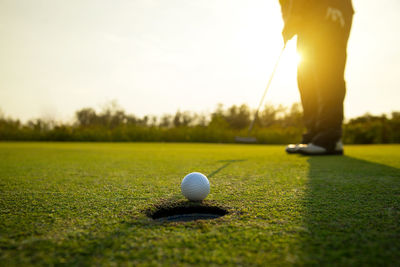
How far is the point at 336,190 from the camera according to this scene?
2.31m

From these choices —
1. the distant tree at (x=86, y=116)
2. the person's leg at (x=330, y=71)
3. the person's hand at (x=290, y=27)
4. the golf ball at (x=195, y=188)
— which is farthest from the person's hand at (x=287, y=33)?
the distant tree at (x=86, y=116)

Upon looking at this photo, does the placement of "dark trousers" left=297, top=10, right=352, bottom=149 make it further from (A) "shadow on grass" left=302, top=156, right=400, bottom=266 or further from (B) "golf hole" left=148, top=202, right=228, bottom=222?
(B) "golf hole" left=148, top=202, right=228, bottom=222

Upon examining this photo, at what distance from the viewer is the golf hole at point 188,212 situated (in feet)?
5.92

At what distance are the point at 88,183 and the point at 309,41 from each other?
501 cm

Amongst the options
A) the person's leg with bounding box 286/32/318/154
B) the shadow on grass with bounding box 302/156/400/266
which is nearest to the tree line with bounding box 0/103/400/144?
the person's leg with bounding box 286/32/318/154

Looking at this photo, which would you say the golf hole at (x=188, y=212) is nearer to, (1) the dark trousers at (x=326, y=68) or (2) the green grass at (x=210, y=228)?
(2) the green grass at (x=210, y=228)

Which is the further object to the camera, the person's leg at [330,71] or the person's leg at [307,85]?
the person's leg at [307,85]

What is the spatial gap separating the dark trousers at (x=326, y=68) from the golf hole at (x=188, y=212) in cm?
433

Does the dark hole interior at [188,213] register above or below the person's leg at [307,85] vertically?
below

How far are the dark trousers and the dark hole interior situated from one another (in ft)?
14.2

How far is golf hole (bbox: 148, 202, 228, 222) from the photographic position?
1804 mm

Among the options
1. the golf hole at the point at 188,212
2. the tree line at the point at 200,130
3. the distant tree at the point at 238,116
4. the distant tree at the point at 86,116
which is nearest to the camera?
the golf hole at the point at 188,212

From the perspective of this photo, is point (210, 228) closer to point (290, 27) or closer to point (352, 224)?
point (352, 224)

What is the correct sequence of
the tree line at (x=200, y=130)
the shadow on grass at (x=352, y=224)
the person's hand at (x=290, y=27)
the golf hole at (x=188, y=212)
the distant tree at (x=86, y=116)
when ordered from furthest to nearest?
1. the distant tree at (x=86, y=116)
2. the tree line at (x=200, y=130)
3. the person's hand at (x=290, y=27)
4. the golf hole at (x=188, y=212)
5. the shadow on grass at (x=352, y=224)
